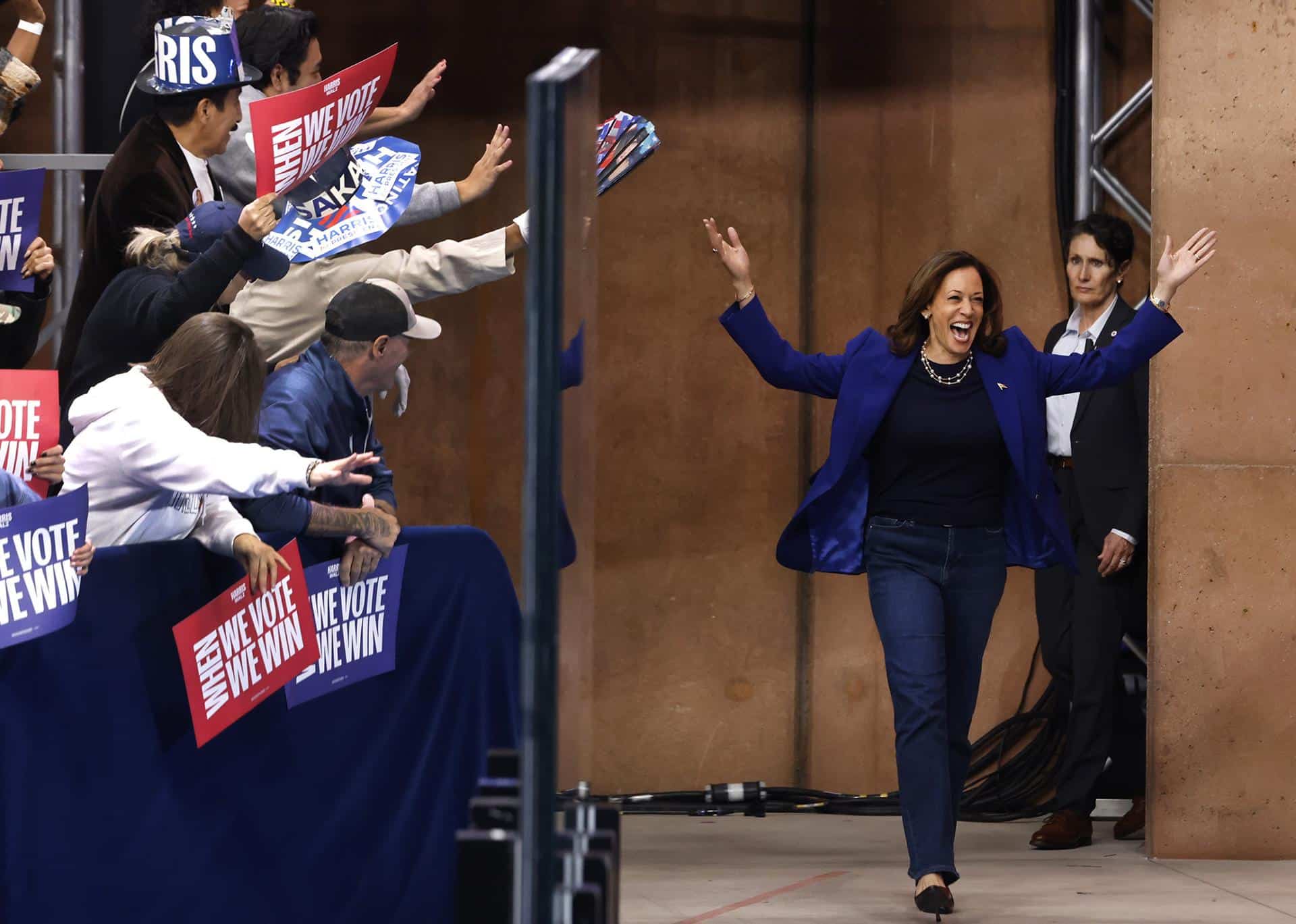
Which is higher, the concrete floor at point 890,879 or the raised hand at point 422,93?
the raised hand at point 422,93

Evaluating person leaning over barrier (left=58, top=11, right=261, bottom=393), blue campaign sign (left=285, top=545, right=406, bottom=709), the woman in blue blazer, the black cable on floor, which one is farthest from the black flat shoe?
person leaning over barrier (left=58, top=11, right=261, bottom=393)

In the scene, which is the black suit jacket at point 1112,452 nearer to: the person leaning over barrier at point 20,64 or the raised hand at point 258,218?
the raised hand at point 258,218

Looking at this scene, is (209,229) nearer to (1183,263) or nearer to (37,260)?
(37,260)

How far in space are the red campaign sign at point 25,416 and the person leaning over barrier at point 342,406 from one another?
17.0 inches

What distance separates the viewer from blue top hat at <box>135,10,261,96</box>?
392cm

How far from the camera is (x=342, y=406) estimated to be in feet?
12.8

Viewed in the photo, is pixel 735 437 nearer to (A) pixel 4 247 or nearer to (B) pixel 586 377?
(A) pixel 4 247

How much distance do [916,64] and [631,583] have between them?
2.15 meters

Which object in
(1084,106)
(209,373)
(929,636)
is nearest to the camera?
(209,373)

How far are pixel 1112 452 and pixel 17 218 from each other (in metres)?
3.35

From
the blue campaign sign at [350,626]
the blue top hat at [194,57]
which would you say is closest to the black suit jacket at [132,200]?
the blue top hat at [194,57]

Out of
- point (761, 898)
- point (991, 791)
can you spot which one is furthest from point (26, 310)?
point (991, 791)

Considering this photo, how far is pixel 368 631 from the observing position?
3.73 meters

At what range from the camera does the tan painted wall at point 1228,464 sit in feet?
17.1
